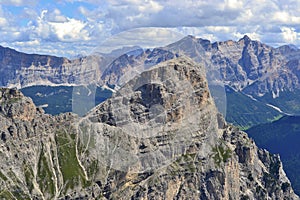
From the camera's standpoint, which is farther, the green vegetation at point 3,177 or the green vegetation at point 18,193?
the green vegetation at point 3,177

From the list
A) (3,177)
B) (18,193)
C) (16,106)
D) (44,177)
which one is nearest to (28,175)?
(44,177)

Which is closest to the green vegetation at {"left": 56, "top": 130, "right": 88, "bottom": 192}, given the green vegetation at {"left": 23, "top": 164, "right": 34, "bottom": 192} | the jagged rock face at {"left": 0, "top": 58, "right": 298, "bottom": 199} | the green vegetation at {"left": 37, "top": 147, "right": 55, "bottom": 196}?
the jagged rock face at {"left": 0, "top": 58, "right": 298, "bottom": 199}

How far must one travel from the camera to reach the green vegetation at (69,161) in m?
156

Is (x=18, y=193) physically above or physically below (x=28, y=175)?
below

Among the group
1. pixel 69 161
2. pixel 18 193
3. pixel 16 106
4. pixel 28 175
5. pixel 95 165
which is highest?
pixel 16 106

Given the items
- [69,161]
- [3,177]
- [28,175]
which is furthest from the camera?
[69,161]

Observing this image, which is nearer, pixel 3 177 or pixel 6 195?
pixel 6 195

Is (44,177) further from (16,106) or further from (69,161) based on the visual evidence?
(16,106)

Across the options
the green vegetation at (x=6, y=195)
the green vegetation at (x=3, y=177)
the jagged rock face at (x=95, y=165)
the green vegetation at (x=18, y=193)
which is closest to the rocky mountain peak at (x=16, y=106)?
the jagged rock face at (x=95, y=165)

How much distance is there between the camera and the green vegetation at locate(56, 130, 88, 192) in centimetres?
15612

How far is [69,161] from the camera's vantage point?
162375mm

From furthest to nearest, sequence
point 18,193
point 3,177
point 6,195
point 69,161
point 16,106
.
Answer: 1. point 16,106
2. point 69,161
3. point 3,177
4. point 18,193
5. point 6,195

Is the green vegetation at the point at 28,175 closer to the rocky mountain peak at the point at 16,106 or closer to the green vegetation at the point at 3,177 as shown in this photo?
the green vegetation at the point at 3,177

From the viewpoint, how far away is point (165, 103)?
83.4 metres
